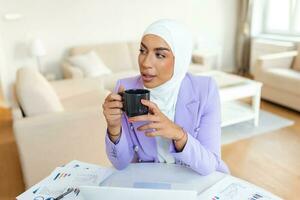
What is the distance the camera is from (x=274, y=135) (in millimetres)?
2850

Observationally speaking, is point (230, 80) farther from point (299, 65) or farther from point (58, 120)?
point (58, 120)

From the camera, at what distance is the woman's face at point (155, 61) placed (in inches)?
38.8

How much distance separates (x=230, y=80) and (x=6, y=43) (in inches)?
106

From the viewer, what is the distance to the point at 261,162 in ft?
7.84

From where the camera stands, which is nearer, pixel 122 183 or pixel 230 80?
pixel 122 183

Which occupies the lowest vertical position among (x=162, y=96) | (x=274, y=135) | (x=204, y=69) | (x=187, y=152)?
(x=274, y=135)

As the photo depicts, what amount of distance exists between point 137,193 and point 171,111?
0.44 meters

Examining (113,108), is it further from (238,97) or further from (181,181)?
(238,97)

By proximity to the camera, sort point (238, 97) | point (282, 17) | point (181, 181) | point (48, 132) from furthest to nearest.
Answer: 1. point (282, 17)
2. point (238, 97)
3. point (48, 132)
4. point (181, 181)

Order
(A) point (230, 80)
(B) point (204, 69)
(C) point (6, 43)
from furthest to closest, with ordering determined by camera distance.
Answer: (B) point (204, 69) → (C) point (6, 43) → (A) point (230, 80)

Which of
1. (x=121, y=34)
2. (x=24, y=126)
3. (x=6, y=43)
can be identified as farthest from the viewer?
(x=121, y=34)

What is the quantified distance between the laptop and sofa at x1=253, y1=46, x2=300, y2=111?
2967mm

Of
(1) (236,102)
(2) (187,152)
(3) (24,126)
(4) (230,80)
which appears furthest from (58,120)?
(1) (236,102)

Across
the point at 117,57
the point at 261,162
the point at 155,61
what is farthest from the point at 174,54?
the point at 117,57
